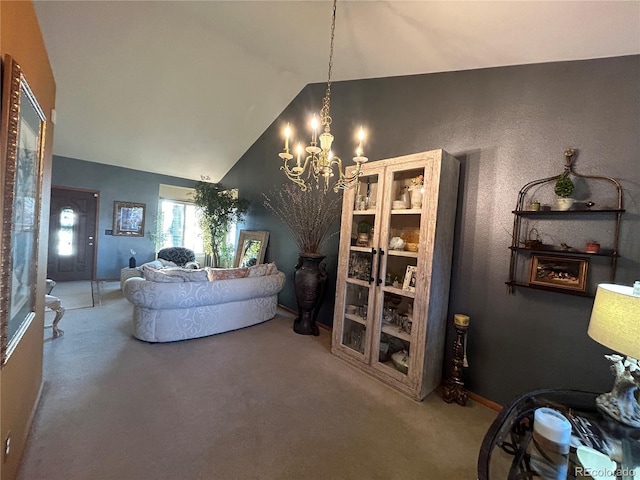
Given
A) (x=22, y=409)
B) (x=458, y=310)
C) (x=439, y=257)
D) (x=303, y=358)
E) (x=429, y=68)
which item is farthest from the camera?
(x=303, y=358)

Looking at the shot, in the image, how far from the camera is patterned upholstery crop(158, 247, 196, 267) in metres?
6.18

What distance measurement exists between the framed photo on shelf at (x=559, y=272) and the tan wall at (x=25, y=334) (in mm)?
3119

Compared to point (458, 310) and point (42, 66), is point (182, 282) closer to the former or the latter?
point (42, 66)

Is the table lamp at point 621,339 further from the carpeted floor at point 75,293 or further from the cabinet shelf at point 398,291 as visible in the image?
the carpeted floor at point 75,293

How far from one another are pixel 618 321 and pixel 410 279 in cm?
140

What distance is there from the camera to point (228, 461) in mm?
1663

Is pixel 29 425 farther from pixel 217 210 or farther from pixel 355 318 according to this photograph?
pixel 217 210

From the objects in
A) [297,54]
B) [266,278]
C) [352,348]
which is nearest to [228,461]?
[352,348]

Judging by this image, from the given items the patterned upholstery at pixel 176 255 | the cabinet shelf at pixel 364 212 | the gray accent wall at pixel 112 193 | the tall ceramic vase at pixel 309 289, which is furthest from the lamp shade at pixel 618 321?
the gray accent wall at pixel 112 193

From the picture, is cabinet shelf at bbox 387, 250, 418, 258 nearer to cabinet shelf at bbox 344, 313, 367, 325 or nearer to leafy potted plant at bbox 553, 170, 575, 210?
cabinet shelf at bbox 344, 313, 367, 325

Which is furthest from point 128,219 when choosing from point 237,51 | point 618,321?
point 618,321

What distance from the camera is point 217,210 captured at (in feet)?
19.6

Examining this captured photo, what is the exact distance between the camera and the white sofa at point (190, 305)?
9.89 feet

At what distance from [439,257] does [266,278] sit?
2.35 metres
